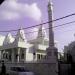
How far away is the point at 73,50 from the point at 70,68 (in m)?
4.43

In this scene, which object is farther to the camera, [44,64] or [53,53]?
[53,53]

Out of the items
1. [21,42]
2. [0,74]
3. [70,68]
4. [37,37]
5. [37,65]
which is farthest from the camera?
[37,37]

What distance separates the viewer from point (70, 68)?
669 inches

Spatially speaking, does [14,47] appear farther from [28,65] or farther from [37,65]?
[37,65]

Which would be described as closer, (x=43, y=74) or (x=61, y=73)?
(x=61, y=73)

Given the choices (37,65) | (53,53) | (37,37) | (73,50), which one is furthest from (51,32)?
(37,37)

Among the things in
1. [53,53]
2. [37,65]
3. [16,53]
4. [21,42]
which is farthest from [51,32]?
[16,53]

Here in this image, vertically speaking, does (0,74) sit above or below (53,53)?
below

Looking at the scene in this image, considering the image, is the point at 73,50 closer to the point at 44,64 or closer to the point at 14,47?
the point at 44,64

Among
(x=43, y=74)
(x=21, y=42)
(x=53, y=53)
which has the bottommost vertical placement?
(x=43, y=74)

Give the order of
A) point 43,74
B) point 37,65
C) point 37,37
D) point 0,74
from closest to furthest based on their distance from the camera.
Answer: point 0,74 < point 43,74 < point 37,65 < point 37,37

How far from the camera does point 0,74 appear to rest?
2309 cm

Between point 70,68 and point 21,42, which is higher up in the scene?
point 21,42

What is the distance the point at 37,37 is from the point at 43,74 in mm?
26821
